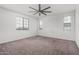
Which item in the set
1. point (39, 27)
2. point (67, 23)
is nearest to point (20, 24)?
point (39, 27)

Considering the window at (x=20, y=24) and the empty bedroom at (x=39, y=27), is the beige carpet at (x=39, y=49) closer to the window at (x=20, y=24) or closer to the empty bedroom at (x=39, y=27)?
the empty bedroom at (x=39, y=27)

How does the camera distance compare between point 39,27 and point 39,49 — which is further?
point 39,27

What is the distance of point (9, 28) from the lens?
3.55 m

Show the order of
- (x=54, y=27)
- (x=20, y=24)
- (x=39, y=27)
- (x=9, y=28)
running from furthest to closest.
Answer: (x=54, y=27) → (x=39, y=27) → (x=20, y=24) → (x=9, y=28)

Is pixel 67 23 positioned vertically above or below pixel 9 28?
above

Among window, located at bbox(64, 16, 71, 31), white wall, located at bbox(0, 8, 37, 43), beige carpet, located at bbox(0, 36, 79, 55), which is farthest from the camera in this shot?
window, located at bbox(64, 16, 71, 31)

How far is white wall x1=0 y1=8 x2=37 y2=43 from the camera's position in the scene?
3.13 metres

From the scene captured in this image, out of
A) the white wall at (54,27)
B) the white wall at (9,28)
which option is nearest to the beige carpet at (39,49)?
the white wall at (9,28)

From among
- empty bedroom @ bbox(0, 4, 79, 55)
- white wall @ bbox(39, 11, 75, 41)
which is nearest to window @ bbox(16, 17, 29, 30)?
empty bedroom @ bbox(0, 4, 79, 55)

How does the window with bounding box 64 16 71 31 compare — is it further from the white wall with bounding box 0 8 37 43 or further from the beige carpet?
the white wall with bounding box 0 8 37 43

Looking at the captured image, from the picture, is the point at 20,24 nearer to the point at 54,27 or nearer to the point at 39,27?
the point at 39,27

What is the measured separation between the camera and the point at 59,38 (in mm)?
4133
